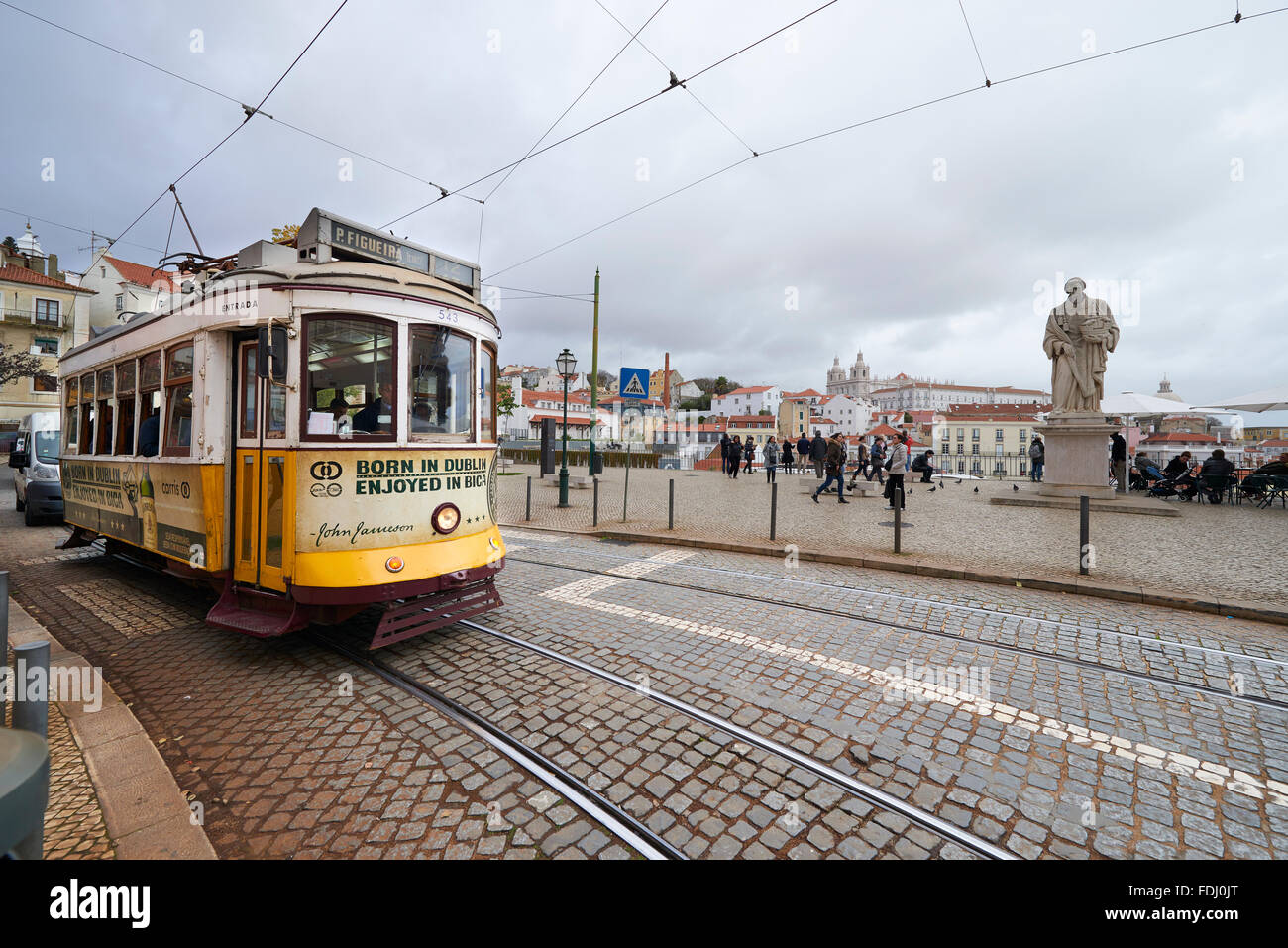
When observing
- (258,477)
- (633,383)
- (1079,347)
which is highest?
(1079,347)

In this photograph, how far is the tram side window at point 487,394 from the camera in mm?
5410

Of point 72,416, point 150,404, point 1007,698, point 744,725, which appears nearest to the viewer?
point 744,725

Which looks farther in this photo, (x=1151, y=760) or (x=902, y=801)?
(x=1151, y=760)

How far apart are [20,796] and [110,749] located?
2.70 metres

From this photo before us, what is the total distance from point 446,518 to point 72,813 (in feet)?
8.90

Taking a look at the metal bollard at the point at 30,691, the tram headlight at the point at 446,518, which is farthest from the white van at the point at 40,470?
the metal bollard at the point at 30,691

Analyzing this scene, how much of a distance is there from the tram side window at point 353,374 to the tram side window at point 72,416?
595 centimetres

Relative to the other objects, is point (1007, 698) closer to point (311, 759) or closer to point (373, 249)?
point (311, 759)

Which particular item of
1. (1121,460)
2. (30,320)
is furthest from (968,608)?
(30,320)

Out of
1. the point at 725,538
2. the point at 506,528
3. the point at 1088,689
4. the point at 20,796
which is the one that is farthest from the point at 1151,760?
the point at 506,528

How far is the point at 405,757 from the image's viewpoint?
309cm

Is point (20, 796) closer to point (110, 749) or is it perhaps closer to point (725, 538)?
point (110, 749)

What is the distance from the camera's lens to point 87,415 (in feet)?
24.0

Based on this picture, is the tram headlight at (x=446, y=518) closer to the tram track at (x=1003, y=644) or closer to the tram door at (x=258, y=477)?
the tram door at (x=258, y=477)
